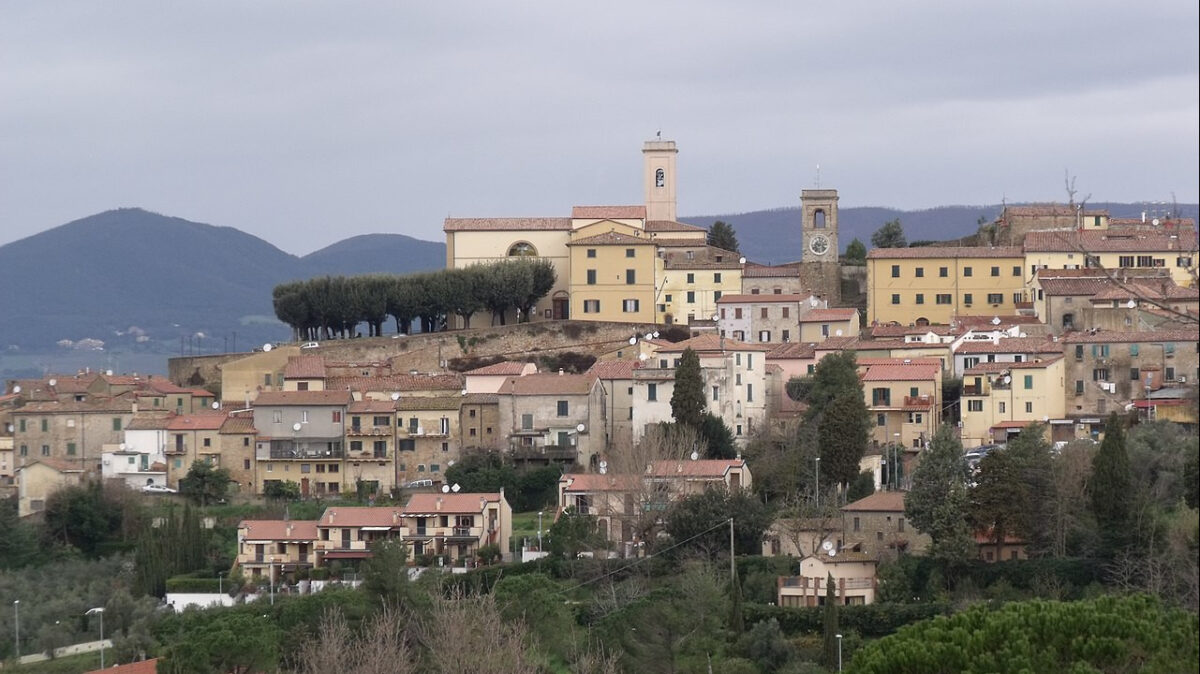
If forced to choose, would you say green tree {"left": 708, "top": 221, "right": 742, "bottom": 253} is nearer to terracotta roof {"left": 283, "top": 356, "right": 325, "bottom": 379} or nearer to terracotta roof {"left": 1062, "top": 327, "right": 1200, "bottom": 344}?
terracotta roof {"left": 283, "top": 356, "right": 325, "bottom": 379}

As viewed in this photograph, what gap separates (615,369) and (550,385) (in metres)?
2.11

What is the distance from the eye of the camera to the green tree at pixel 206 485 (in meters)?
53.3

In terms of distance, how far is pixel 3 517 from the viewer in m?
51.9

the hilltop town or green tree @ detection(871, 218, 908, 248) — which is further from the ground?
green tree @ detection(871, 218, 908, 248)

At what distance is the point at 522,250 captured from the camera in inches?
2601

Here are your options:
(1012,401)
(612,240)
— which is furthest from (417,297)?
(1012,401)

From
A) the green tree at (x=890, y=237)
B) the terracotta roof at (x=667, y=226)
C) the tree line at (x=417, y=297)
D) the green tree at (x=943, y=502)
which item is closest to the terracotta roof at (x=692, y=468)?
the green tree at (x=943, y=502)

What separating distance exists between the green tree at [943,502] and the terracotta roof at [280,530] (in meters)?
13.0

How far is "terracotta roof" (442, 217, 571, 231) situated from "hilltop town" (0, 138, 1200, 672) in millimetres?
104

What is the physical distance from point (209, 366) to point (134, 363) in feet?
279

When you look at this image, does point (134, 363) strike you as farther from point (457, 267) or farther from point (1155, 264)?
point (1155, 264)

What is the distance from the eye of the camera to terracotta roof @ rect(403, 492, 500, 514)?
4797 cm

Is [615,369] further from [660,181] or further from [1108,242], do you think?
[660,181]

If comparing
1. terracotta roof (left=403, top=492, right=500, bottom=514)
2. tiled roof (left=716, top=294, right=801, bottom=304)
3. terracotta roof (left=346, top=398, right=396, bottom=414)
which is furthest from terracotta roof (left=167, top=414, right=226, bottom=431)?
tiled roof (left=716, top=294, right=801, bottom=304)
